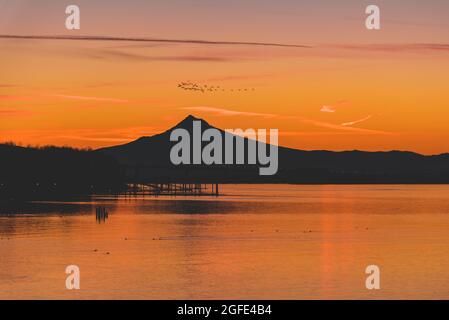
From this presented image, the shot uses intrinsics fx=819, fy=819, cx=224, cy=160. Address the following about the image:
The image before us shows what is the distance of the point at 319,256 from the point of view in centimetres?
6681

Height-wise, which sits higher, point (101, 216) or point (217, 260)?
point (101, 216)

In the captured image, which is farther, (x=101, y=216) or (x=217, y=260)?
(x=101, y=216)

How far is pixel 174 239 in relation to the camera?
3302 inches

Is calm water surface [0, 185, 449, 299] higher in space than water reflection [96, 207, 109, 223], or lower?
lower

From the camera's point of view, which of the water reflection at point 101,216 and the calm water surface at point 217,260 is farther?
the water reflection at point 101,216

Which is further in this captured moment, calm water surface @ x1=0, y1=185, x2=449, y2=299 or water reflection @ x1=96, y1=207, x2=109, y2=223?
water reflection @ x1=96, y1=207, x2=109, y2=223

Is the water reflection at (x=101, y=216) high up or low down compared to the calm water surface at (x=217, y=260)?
up

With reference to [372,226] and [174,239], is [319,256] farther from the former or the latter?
[372,226]

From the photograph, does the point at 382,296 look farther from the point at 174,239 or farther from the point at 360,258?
the point at 174,239
